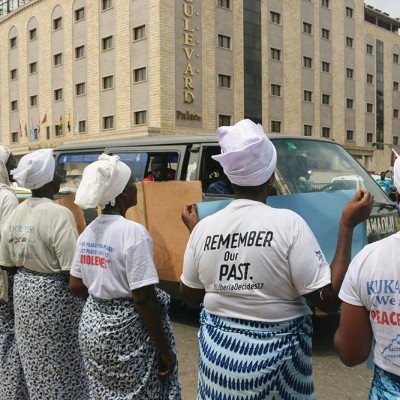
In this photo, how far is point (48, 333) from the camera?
10.6 feet

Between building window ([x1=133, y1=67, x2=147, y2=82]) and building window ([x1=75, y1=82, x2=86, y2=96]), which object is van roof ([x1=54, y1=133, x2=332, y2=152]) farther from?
building window ([x1=75, y1=82, x2=86, y2=96])

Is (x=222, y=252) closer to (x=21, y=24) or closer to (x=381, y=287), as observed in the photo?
(x=381, y=287)

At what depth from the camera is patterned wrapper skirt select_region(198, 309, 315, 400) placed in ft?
6.65

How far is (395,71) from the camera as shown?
51250mm

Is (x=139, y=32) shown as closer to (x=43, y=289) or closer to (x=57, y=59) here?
(x=57, y=59)

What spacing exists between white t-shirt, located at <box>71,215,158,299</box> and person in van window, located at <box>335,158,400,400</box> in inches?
41.7

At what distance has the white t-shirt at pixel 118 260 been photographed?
2.54 metres

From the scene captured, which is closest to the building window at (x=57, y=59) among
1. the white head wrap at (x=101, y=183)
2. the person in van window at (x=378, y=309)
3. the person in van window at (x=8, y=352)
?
the person in van window at (x=8, y=352)

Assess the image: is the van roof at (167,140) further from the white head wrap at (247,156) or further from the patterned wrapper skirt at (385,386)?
the patterned wrapper skirt at (385,386)

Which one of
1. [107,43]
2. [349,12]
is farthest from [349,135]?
[107,43]

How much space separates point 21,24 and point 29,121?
7738 mm

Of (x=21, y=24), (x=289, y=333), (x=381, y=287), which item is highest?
(x=21, y=24)

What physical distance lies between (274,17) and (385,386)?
39.1m

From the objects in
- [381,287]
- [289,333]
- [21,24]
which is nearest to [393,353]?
[381,287]
